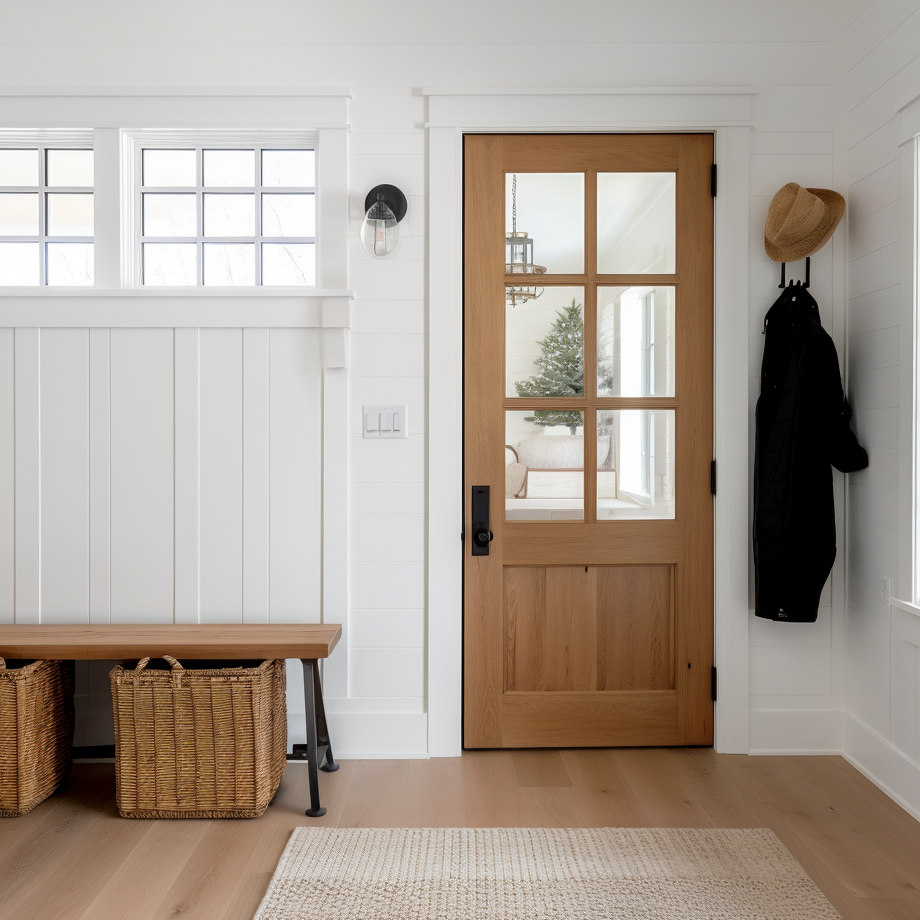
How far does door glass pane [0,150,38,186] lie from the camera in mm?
2592

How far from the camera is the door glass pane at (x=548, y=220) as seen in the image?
2525 mm

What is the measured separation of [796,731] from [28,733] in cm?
257

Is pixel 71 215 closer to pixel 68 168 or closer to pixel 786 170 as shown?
pixel 68 168

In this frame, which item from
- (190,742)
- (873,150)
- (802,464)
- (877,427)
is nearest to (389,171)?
(873,150)

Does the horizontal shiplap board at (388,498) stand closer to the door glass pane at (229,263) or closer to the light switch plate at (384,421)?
the light switch plate at (384,421)

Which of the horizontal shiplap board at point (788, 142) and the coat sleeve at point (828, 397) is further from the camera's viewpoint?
the horizontal shiplap board at point (788, 142)

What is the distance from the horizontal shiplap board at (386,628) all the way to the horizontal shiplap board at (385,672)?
0.08 feet

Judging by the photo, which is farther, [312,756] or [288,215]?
[288,215]

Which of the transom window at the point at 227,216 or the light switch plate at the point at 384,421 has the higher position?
the transom window at the point at 227,216

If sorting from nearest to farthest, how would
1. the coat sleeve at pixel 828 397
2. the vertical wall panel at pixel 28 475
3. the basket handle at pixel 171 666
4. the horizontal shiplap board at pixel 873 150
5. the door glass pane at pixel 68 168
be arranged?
the basket handle at pixel 171 666 < the horizontal shiplap board at pixel 873 150 < the coat sleeve at pixel 828 397 < the vertical wall panel at pixel 28 475 < the door glass pane at pixel 68 168

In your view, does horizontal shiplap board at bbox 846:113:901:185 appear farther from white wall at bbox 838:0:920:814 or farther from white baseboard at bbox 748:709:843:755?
white baseboard at bbox 748:709:843:755

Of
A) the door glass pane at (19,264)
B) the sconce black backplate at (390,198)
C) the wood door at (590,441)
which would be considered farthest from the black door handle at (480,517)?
the door glass pane at (19,264)

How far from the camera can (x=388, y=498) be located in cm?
253

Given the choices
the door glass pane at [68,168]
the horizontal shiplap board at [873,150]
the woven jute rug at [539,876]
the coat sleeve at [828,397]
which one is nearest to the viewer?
the woven jute rug at [539,876]
